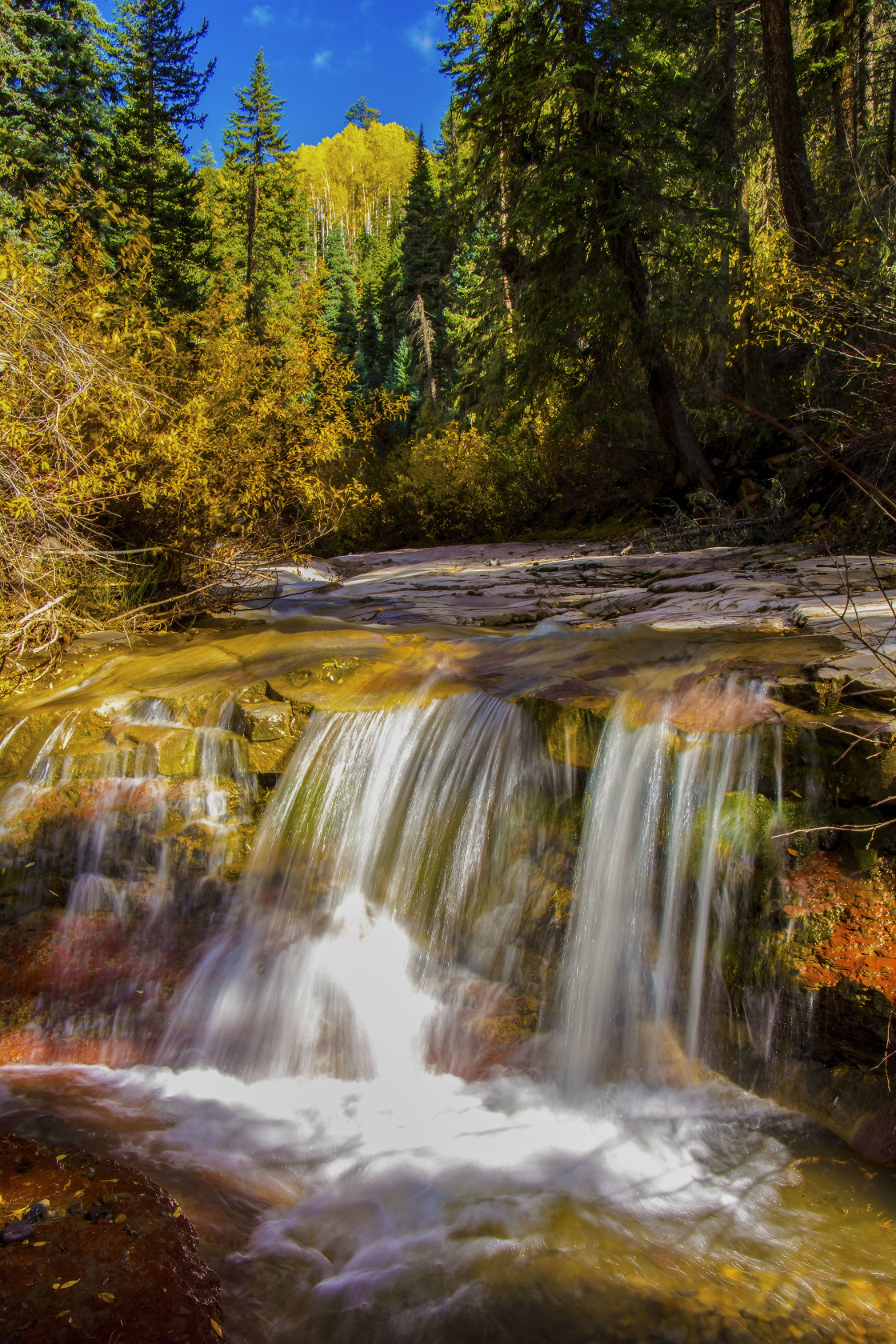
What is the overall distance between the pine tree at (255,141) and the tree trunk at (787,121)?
83.0 feet

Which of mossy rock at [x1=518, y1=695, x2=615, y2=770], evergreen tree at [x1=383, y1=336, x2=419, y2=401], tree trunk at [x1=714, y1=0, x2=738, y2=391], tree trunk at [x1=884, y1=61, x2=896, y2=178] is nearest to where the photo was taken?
mossy rock at [x1=518, y1=695, x2=615, y2=770]

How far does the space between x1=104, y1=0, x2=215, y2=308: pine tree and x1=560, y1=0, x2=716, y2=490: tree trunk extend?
18175mm

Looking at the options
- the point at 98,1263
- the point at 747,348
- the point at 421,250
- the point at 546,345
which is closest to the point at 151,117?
the point at 421,250

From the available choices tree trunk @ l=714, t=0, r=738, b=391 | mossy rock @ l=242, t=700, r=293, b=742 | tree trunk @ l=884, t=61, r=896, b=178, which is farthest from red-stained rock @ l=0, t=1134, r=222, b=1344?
tree trunk @ l=714, t=0, r=738, b=391

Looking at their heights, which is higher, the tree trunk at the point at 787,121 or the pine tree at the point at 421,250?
the pine tree at the point at 421,250

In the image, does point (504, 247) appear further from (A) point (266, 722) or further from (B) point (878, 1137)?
(B) point (878, 1137)

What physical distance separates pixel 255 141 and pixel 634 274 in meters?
27.4

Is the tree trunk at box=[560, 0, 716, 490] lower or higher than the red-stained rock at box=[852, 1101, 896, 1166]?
higher

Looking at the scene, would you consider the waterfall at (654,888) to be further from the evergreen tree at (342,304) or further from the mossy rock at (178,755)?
the evergreen tree at (342,304)

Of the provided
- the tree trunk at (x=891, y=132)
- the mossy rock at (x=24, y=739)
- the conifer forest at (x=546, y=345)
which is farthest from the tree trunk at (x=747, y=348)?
the mossy rock at (x=24, y=739)

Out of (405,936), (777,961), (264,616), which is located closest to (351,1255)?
(405,936)

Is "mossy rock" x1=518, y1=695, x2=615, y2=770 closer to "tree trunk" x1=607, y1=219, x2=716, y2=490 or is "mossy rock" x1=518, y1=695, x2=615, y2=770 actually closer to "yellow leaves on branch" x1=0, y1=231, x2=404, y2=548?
"yellow leaves on branch" x1=0, y1=231, x2=404, y2=548

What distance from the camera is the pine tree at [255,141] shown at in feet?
102

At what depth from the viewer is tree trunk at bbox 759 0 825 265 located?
29.9 feet
